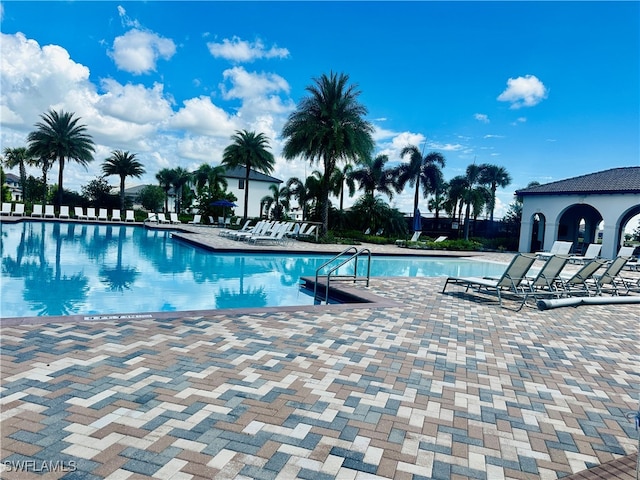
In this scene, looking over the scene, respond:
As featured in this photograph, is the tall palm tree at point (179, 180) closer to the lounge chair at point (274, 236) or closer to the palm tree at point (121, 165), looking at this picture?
the palm tree at point (121, 165)

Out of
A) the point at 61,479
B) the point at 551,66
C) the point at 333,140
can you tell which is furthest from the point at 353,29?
the point at 61,479

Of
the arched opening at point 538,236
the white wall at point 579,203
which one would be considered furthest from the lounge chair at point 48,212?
the arched opening at point 538,236

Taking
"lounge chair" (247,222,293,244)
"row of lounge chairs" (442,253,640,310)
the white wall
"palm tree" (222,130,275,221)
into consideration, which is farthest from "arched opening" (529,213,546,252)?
"palm tree" (222,130,275,221)

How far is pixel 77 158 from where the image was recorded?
36.6 meters

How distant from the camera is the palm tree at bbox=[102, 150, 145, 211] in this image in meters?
40.1

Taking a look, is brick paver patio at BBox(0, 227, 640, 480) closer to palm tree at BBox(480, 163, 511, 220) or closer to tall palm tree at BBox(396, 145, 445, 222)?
tall palm tree at BBox(396, 145, 445, 222)

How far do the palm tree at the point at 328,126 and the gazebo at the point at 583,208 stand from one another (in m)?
11.5

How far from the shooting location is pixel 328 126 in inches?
880

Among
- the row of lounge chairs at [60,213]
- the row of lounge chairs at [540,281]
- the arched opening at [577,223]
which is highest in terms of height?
the arched opening at [577,223]

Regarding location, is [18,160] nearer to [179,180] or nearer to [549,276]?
[179,180]

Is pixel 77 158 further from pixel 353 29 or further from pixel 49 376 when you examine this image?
pixel 49 376

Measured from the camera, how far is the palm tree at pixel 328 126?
21906mm

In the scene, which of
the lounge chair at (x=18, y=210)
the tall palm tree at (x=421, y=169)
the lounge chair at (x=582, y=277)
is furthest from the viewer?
the lounge chair at (x=18, y=210)

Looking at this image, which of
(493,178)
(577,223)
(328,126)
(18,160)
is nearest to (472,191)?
(493,178)
